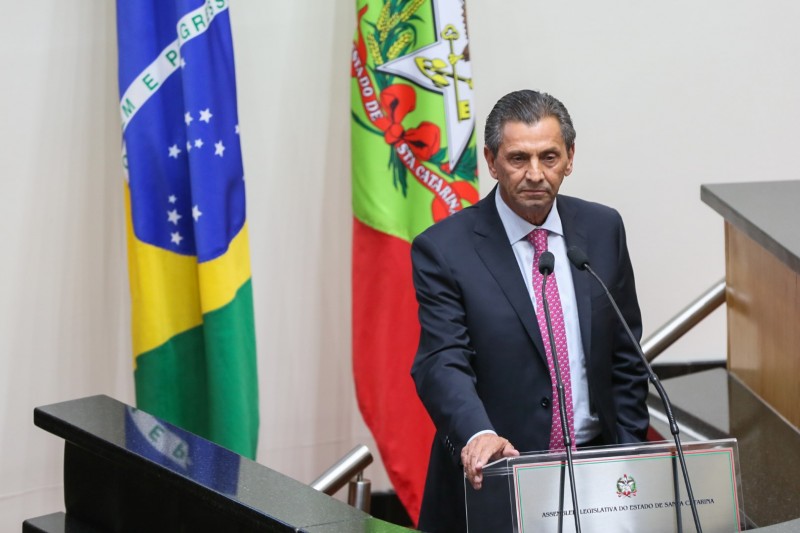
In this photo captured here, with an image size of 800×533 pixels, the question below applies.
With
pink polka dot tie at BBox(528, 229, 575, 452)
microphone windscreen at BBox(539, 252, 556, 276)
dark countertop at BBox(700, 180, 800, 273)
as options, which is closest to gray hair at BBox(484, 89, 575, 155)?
pink polka dot tie at BBox(528, 229, 575, 452)

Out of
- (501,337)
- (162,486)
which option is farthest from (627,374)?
(162,486)

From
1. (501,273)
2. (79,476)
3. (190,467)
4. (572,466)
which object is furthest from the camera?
(501,273)

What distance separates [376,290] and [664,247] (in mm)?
1438

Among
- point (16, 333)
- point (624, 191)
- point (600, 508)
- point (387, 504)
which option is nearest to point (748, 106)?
point (624, 191)

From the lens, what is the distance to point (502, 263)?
2570 mm

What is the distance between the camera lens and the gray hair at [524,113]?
2.51 metres

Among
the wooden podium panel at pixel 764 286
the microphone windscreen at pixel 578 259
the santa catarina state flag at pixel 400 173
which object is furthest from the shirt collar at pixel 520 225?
the santa catarina state flag at pixel 400 173

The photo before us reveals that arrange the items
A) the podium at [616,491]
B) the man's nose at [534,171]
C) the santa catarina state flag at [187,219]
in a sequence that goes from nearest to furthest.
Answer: the podium at [616,491]
the man's nose at [534,171]
the santa catarina state flag at [187,219]

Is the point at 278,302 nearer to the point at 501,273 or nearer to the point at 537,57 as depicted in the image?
the point at 537,57

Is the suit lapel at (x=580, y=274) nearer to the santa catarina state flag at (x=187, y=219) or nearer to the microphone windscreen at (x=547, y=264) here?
the microphone windscreen at (x=547, y=264)

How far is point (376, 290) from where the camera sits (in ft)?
14.0

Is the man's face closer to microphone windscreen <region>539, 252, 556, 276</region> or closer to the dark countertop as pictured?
microphone windscreen <region>539, 252, 556, 276</region>

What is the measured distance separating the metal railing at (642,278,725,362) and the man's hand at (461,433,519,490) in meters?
1.98

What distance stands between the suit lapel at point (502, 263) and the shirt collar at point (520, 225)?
0.01 meters
